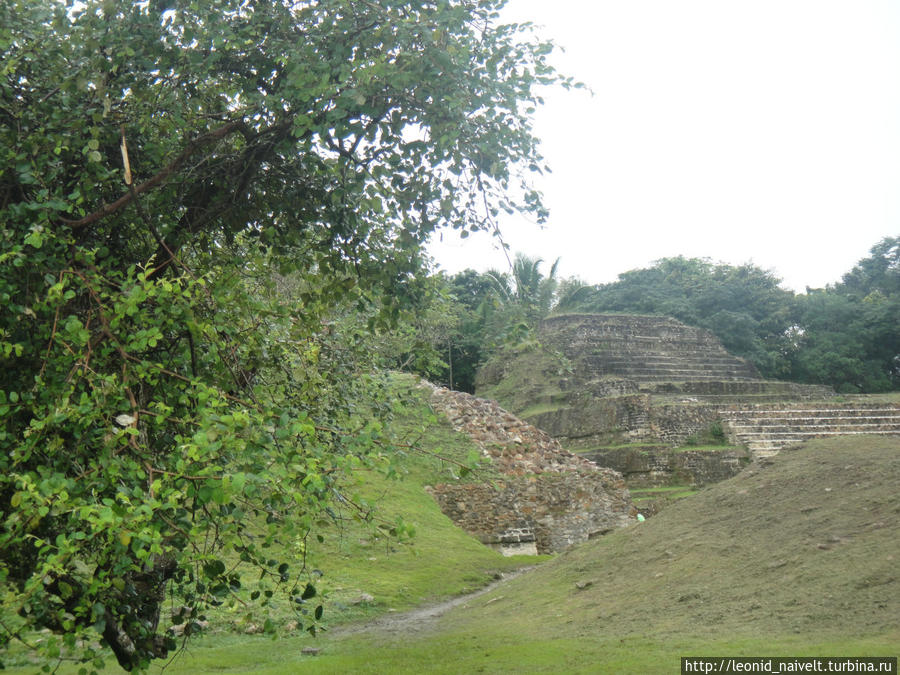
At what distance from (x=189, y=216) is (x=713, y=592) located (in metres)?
6.14

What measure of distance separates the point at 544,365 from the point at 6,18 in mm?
24282

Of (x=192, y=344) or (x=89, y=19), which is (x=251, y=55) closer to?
(x=89, y=19)

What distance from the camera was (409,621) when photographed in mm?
9297

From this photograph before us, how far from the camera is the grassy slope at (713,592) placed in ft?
19.7

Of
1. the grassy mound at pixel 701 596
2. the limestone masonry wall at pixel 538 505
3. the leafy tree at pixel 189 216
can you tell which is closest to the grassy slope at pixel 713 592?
the grassy mound at pixel 701 596

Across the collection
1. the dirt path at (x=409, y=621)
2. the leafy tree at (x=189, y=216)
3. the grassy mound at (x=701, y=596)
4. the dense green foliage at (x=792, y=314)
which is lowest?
the dirt path at (x=409, y=621)

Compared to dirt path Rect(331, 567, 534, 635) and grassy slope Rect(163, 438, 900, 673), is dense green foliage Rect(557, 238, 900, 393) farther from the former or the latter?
dirt path Rect(331, 567, 534, 635)

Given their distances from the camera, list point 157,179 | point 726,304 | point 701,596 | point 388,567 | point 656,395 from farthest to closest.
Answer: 1. point 726,304
2. point 656,395
3. point 388,567
4. point 701,596
5. point 157,179

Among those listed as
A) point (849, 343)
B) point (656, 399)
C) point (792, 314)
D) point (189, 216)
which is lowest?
point (656, 399)

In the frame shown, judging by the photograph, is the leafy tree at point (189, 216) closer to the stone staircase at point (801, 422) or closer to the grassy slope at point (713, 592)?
the grassy slope at point (713, 592)

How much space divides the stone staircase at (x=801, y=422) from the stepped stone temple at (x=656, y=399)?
0.03 m

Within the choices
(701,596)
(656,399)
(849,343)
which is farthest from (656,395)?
(701,596)

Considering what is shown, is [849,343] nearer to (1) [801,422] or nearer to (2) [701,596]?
(1) [801,422]

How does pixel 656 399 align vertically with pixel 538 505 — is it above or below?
above
